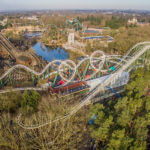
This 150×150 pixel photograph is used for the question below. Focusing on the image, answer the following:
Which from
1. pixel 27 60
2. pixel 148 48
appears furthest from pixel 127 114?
pixel 27 60

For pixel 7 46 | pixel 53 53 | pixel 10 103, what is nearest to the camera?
pixel 10 103

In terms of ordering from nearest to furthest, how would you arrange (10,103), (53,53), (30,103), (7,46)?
(30,103) < (10,103) < (7,46) < (53,53)

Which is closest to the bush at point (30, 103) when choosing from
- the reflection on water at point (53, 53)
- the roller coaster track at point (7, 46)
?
the roller coaster track at point (7, 46)

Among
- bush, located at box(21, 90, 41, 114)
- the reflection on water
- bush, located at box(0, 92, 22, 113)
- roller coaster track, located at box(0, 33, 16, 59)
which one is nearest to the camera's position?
bush, located at box(21, 90, 41, 114)

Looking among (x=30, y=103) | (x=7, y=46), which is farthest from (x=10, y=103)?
(x=7, y=46)

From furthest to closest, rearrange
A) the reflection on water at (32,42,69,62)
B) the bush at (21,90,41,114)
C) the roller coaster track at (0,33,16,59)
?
the reflection on water at (32,42,69,62) < the roller coaster track at (0,33,16,59) < the bush at (21,90,41,114)

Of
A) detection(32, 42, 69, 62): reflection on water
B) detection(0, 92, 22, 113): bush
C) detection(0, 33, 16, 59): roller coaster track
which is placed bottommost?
detection(0, 92, 22, 113): bush

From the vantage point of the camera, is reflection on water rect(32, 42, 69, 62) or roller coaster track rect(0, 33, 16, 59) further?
reflection on water rect(32, 42, 69, 62)

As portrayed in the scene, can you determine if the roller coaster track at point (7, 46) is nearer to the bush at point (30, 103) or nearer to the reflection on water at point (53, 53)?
the reflection on water at point (53, 53)

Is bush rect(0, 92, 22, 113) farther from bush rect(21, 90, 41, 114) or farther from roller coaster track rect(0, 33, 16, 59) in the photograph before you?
roller coaster track rect(0, 33, 16, 59)

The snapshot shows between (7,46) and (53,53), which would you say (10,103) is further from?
(53,53)

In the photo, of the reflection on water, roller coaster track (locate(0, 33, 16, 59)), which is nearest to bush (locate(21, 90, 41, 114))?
roller coaster track (locate(0, 33, 16, 59))
